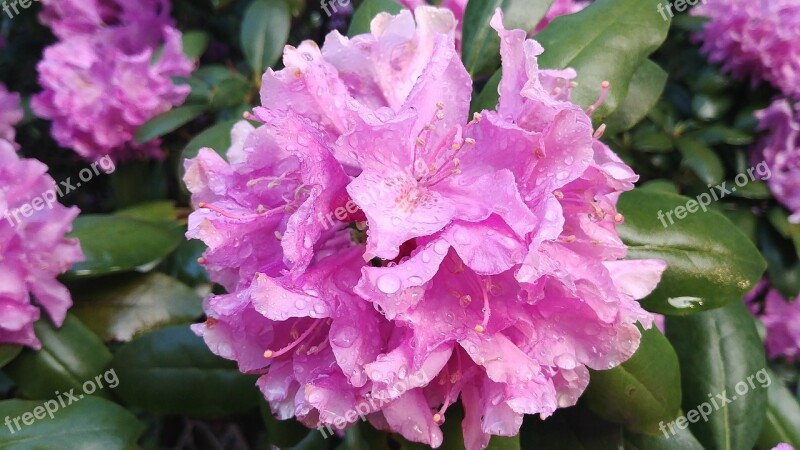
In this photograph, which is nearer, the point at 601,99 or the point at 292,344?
the point at 292,344

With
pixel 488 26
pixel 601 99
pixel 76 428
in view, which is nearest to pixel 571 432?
pixel 601 99

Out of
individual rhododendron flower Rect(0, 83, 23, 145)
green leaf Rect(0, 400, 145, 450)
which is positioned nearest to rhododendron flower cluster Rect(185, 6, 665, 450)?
green leaf Rect(0, 400, 145, 450)

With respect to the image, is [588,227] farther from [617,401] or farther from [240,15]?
[240,15]

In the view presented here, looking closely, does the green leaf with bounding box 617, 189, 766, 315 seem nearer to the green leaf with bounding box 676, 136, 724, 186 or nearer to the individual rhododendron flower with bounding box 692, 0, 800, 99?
the green leaf with bounding box 676, 136, 724, 186

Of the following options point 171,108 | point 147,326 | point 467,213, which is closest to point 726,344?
point 467,213

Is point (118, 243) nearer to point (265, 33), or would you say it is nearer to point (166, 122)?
point (166, 122)

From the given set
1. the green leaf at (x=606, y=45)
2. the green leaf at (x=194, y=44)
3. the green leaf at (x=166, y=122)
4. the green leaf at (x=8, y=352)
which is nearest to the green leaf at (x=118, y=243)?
the green leaf at (x=8, y=352)
